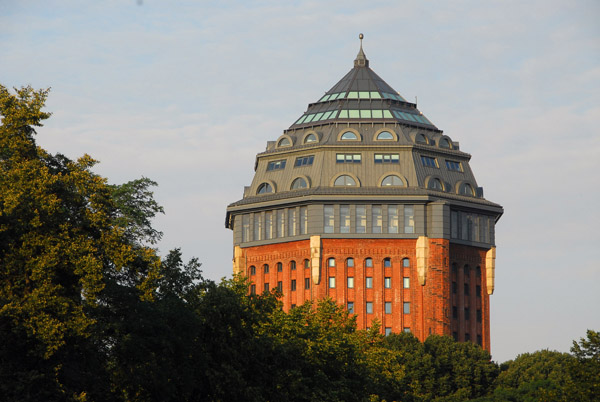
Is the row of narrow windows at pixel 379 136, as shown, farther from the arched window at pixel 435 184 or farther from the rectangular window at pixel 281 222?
the rectangular window at pixel 281 222

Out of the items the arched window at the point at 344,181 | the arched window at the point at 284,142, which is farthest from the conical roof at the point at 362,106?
the arched window at the point at 344,181

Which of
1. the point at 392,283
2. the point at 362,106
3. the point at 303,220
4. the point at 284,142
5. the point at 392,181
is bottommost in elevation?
the point at 392,283

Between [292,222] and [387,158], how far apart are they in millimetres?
12425

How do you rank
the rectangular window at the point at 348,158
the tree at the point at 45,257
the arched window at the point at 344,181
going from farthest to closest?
the rectangular window at the point at 348,158
the arched window at the point at 344,181
the tree at the point at 45,257

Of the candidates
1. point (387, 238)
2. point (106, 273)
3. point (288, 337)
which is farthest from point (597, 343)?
point (387, 238)

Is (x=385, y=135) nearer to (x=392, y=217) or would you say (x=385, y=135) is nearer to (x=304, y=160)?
(x=304, y=160)

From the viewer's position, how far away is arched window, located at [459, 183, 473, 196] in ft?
539

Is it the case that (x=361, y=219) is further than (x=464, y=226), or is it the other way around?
(x=464, y=226)

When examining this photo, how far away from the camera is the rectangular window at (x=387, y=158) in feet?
536

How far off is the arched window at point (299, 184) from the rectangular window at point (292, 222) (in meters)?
2.53

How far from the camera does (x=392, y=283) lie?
160m

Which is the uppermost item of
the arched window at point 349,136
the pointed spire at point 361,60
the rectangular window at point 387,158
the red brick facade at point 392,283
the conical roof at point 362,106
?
the pointed spire at point 361,60

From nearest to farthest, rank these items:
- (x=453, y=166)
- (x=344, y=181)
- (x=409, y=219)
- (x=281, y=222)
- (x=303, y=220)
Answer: (x=409, y=219), (x=303, y=220), (x=344, y=181), (x=281, y=222), (x=453, y=166)

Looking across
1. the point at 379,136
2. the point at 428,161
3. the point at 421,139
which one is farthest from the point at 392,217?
the point at 421,139
